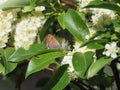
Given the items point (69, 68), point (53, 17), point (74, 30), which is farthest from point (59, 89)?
point (53, 17)

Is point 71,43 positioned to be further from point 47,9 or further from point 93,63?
point 93,63

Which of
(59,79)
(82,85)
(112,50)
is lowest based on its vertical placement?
(82,85)

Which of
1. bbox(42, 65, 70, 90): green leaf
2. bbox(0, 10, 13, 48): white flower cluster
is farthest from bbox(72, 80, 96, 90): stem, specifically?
bbox(0, 10, 13, 48): white flower cluster

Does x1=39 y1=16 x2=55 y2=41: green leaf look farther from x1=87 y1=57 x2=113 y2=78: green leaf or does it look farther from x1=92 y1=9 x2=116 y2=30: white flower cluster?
x1=87 y1=57 x2=113 y2=78: green leaf

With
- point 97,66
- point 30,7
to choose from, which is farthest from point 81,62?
point 30,7

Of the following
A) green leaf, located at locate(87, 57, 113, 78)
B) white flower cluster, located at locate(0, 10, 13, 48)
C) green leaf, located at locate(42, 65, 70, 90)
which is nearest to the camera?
green leaf, located at locate(87, 57, 113, 78)

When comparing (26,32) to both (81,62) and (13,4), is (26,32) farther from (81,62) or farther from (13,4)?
(81,62)

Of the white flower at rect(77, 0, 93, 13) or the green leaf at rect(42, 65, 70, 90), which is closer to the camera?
the green leaf at rect(42, 65, 70, 90)

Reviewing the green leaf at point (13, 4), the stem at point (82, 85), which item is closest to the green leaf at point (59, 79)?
the stem at point (82, 85)
